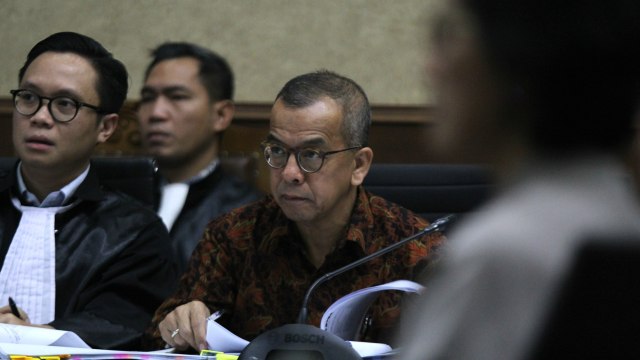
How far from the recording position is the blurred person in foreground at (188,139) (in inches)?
115

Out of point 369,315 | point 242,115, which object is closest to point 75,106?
point 369,315

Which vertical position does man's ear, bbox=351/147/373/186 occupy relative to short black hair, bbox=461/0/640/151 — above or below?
below

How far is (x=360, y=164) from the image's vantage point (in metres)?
2.15

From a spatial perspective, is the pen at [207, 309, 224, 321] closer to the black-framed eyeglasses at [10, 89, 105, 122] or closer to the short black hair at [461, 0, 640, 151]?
the black-framed eyeglasses at [10, 89, 105, 122]

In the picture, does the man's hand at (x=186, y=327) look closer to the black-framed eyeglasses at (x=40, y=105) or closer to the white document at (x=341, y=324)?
the white document at (x=341, y=324)

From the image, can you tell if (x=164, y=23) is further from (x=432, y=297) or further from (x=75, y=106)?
(x=432, y=297)

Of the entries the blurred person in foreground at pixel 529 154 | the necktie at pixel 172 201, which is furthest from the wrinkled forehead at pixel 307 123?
the blurred person in foreground at pixel 529 154

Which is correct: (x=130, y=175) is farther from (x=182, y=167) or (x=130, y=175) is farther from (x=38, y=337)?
(x=38, y=337)

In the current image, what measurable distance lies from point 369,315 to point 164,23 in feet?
7.59

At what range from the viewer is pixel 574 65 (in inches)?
26.4

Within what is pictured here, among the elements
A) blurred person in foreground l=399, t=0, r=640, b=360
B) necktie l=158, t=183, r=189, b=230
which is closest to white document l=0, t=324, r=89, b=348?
blurred person in foreground l=399, t=0, r=640, b=360

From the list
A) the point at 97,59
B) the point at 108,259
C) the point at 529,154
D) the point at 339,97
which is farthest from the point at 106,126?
the point at 529,154

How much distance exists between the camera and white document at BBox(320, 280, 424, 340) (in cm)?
153

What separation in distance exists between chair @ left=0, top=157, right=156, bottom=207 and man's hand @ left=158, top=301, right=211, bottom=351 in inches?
28.8
